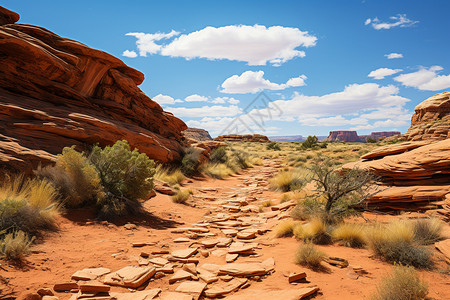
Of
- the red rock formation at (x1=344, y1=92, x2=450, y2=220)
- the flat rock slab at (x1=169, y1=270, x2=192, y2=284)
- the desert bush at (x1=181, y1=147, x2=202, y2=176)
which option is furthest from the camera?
the desert bush at (x1=181, y1=147, x2=202, y2=176)

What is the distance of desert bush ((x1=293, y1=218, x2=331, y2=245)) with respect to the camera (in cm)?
548

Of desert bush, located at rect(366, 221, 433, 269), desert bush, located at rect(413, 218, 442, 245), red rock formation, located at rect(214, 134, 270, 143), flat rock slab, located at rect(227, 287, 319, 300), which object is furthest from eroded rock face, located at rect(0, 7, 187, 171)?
red rock formation, located at rect(214, 134, 270, 143)

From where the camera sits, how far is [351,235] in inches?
209

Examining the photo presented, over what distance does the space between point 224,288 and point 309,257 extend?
1.58m

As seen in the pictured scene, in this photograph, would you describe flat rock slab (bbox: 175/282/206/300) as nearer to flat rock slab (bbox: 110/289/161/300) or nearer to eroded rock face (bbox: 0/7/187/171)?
flat rock slab (bbox: 110/289/161/300)

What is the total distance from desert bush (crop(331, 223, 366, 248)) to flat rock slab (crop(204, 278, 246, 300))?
8.43 feet

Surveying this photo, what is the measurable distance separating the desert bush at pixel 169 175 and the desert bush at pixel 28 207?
6381mm

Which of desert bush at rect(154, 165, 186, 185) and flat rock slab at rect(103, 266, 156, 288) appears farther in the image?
desert bush at rect(154, 165, 186, 185)

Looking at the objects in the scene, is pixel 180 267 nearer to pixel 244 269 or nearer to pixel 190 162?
pixel 244 269

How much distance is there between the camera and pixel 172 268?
4402 millimetres

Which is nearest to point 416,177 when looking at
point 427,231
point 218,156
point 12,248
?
point 427,231

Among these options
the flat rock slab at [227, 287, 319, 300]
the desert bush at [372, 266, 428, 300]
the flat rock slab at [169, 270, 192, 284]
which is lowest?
the flat rock slab at [169, 270, 192, 284]

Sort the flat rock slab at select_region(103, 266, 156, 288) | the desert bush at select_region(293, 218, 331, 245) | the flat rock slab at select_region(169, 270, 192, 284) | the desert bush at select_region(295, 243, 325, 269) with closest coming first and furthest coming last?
the flat rock slab at select_region(103, 266, 156, 288)
the flat rock slab at select_region(169, 270, 192, 284)
the desert bush at select_region(295, 243, 325, 269)
the desert bush at select_region(293, 218, 331, 245)

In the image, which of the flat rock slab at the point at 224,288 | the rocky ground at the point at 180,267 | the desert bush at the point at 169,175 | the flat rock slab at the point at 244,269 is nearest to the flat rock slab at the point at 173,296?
the rocky ground at the point at 180,267
